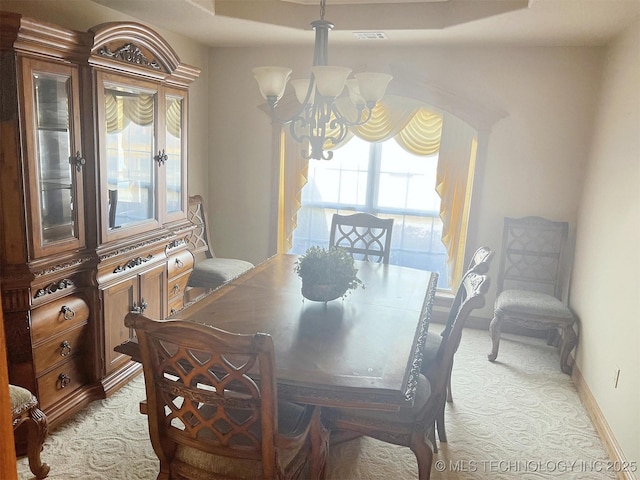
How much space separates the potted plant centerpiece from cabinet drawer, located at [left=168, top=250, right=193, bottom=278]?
141cm

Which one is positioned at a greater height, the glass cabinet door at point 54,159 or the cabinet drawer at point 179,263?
the glass cabinet door at point 54,159

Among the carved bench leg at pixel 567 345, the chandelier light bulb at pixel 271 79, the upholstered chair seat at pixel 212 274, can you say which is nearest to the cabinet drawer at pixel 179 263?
the upholstered chair seat at pixel 212 274

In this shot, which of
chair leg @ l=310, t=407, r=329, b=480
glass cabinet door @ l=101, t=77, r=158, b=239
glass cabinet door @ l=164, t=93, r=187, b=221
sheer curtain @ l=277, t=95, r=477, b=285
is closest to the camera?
chair leg @ l=310, t=407, r=329, b=480

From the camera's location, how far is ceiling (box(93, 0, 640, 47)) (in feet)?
9.79

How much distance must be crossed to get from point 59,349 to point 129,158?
46.2 inches

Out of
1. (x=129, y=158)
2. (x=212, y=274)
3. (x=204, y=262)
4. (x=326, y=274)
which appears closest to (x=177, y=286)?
(x=212, y=274)

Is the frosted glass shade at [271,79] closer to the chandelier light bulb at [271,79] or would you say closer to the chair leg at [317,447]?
the chandelier light bulb at [271,79]

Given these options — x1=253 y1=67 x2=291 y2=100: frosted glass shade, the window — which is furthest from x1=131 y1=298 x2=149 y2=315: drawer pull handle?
the window

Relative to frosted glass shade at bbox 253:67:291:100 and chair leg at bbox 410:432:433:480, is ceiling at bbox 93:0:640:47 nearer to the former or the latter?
frosted glass shade at bbox 253:67:291:100

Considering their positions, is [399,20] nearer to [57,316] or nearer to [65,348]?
[57,316]

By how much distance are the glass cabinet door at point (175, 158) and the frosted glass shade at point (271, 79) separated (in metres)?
1.10

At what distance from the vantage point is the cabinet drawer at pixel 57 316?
7.76 feet

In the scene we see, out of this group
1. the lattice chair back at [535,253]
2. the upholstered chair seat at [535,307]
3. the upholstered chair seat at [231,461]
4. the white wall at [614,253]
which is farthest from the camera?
the lattice chair back at [535,253]

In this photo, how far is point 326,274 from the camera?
2330 mm
